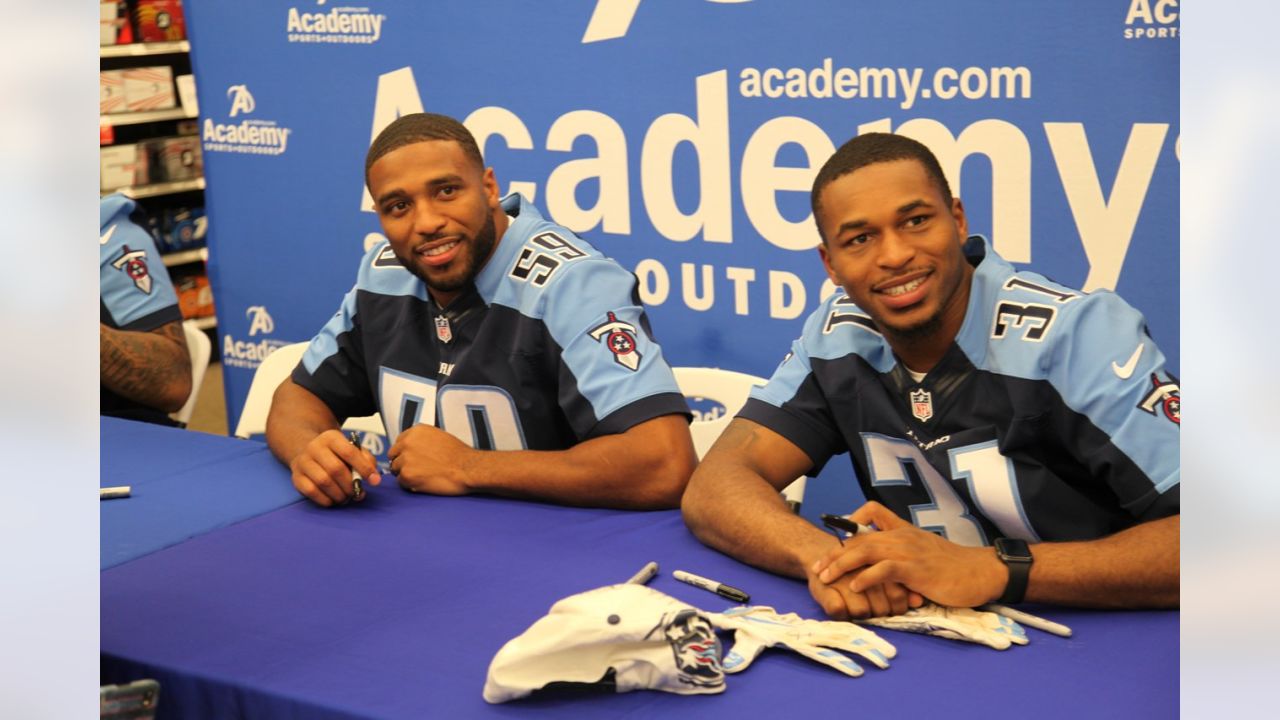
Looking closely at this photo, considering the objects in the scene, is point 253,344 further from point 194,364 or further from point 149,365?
point 149,365

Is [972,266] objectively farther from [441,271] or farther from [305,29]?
[305,29]

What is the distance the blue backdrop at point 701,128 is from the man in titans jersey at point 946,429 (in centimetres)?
86

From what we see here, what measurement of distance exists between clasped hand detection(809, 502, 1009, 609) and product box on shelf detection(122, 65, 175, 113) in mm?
5381

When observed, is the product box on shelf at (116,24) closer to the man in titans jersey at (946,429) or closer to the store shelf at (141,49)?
the store shelf at (141,49)

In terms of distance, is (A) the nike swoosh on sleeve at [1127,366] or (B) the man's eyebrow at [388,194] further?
(B) the man's eyebrow at [388,194]

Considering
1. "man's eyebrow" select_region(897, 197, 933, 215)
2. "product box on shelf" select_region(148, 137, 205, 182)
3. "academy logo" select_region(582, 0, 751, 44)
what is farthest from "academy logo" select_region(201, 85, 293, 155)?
"man's eyebrow" select_region(897, 197, 933, 215)

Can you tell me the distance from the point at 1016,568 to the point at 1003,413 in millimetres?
345

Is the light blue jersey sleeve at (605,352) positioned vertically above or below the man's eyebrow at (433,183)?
below

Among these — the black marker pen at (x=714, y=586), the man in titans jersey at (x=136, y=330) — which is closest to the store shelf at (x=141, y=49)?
the man in titans jersey at (x=136, y=330)

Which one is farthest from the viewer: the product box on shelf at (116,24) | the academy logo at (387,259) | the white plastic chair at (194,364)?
the product box on shelf at (116,24)

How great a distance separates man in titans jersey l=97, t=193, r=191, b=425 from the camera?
3.04m

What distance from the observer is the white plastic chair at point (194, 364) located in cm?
323

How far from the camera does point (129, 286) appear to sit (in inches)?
123

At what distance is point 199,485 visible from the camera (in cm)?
233
